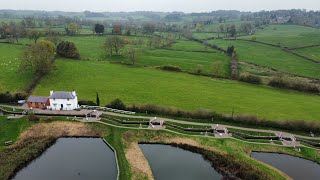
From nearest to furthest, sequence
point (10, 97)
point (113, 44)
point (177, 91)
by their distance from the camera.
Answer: point (10, 97) → point (177, 91) → point (113, 44)

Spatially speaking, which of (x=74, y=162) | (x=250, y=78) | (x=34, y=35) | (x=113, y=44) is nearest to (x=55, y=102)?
(x=74, y=162)

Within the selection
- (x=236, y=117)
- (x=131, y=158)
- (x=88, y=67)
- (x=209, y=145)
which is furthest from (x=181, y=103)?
(x=88, y=67)

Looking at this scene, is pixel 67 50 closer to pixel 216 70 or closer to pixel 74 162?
pixel 216 70

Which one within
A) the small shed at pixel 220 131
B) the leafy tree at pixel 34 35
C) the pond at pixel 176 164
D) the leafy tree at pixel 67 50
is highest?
the leafy tree at pixel 34 35

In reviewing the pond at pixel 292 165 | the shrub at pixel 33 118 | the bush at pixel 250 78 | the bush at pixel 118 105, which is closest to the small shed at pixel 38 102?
the shrub at pixel 33 118

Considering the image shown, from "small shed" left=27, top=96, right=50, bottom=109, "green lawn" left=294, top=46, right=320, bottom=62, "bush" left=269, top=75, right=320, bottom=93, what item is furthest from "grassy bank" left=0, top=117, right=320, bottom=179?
"green lawn" left=294, top=46, right=320, bottom=62

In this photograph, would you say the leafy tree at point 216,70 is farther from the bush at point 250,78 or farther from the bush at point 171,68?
the bush at point 171,68

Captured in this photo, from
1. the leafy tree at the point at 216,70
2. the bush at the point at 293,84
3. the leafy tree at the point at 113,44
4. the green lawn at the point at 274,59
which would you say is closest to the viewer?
the bush at the point at 293,84
